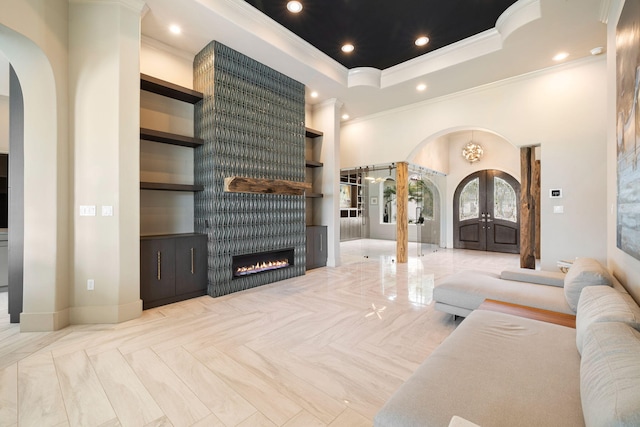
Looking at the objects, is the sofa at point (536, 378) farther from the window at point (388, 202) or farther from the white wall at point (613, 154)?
the window at point (388, 202)

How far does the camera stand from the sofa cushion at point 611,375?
80cm

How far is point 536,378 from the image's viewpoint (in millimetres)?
1333

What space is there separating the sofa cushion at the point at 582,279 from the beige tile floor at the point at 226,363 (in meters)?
1.09

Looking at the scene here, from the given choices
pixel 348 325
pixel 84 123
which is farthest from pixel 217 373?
pixel 84 123

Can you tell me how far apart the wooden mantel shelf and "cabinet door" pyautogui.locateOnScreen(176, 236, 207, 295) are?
2.84 feet

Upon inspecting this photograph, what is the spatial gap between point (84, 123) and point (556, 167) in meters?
6.71

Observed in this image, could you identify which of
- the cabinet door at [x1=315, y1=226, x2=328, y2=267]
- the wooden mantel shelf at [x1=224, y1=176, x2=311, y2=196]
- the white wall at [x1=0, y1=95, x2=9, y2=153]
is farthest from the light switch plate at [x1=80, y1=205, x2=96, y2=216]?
the cabinet door at [x1=315, y1=226, x2=328, y2=267]

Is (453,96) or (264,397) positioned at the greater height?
(453,96)

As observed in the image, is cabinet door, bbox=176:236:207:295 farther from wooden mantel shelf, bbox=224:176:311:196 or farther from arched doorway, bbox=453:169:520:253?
arched doorway, bbox=453:169:520:253

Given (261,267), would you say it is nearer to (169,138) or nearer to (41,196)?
(169,138)

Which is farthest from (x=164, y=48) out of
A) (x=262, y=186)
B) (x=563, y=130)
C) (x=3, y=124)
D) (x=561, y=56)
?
(x=563, y=130)

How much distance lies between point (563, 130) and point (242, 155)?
524 centimetres

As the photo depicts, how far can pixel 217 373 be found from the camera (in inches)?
84.7

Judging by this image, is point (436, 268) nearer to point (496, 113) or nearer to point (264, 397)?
point (496, 113)
